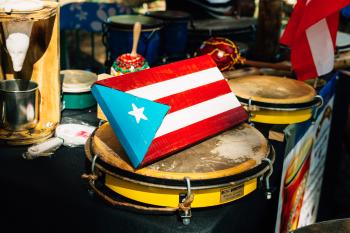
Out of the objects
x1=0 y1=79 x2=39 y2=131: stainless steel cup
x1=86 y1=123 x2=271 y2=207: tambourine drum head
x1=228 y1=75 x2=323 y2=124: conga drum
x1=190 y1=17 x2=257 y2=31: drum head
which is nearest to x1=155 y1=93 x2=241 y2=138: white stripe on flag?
x1=86 y1=123 x2=271 y2=207: tambourine drum head

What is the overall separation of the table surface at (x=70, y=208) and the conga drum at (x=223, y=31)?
175cm

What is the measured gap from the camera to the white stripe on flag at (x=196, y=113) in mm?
1734

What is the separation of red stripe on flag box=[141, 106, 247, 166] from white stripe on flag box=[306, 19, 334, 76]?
3.42 ft

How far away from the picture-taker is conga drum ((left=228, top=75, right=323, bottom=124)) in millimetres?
2320

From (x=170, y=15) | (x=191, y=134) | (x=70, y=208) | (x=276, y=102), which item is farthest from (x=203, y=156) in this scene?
(x=170, y=15)

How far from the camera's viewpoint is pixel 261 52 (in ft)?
10.9

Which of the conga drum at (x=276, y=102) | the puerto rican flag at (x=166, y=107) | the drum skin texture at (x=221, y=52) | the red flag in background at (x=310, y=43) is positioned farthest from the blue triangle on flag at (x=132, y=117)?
the red flag in background at (x=310, y=43)

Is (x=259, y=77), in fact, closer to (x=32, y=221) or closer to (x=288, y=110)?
(x=288, y=110)

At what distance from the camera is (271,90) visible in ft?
8.26

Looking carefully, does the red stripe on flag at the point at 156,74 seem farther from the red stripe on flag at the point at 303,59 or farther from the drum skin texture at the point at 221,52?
the red stripe on flag at the point at 303,59

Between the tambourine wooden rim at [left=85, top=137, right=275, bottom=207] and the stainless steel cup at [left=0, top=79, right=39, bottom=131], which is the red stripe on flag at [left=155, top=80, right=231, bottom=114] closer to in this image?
the tambourine wooden rim at [left=85, top=137, right=275, bottom=207]

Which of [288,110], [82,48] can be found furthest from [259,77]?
[82,48]

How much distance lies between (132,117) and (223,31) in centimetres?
235

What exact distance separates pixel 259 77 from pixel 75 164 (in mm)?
1311
